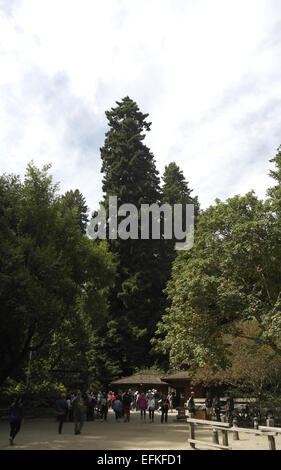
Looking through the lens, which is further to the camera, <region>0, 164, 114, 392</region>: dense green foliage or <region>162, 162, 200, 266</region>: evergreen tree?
<region>162, 162, 200, 266</region>: evergreen tree

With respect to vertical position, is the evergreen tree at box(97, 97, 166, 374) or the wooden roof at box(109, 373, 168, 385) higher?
the evergreen tree at box(97, 97, 166, 374)

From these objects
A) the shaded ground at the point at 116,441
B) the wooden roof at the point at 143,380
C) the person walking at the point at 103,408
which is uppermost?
the shaded ground at the point at 116,441

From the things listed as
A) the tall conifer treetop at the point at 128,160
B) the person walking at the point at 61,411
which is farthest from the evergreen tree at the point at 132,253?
the person walking at the point at 61,411

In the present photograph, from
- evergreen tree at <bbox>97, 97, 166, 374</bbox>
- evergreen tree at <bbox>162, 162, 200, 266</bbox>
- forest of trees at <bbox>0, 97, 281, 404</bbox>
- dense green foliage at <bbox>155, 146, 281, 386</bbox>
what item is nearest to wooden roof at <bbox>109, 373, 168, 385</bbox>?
evergreen tree at <bbox>97, 97, 166, 374</bbox>

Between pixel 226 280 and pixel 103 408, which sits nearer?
pixel 226 280

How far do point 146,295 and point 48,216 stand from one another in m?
22.8

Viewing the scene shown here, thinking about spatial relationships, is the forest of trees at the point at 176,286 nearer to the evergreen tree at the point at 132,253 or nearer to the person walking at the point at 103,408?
the person walking at the point at 103,408

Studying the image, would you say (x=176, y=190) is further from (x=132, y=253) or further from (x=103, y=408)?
(x=103, y=408)

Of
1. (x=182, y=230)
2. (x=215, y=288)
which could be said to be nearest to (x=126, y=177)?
(x=182, y=230)

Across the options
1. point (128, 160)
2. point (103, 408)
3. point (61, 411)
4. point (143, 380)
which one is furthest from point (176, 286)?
point (128, 160)

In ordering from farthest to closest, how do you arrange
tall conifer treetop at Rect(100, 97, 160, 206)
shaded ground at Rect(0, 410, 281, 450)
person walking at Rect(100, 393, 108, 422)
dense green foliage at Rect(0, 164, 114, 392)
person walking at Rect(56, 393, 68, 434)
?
1. tall conifer treetop at Rect(100, 97, 160, 206)
2. person walking at Rect(100, 393, 108, 422)
3. dense green foliage at Rect(0, 164, 114, 392)
4. person walking at Rect(56, 393, 68, 434)
5. shaded ground at Rect(0, 410, 281, 450)

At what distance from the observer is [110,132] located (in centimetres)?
5150

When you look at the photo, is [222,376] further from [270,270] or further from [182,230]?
[182,230]

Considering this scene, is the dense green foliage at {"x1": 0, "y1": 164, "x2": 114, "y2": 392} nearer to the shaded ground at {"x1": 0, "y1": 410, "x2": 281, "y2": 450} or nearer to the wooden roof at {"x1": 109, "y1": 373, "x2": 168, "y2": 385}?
the shaded ground at {"x1": 0, "y1": 410, "x2": 281, "y2": 450}
